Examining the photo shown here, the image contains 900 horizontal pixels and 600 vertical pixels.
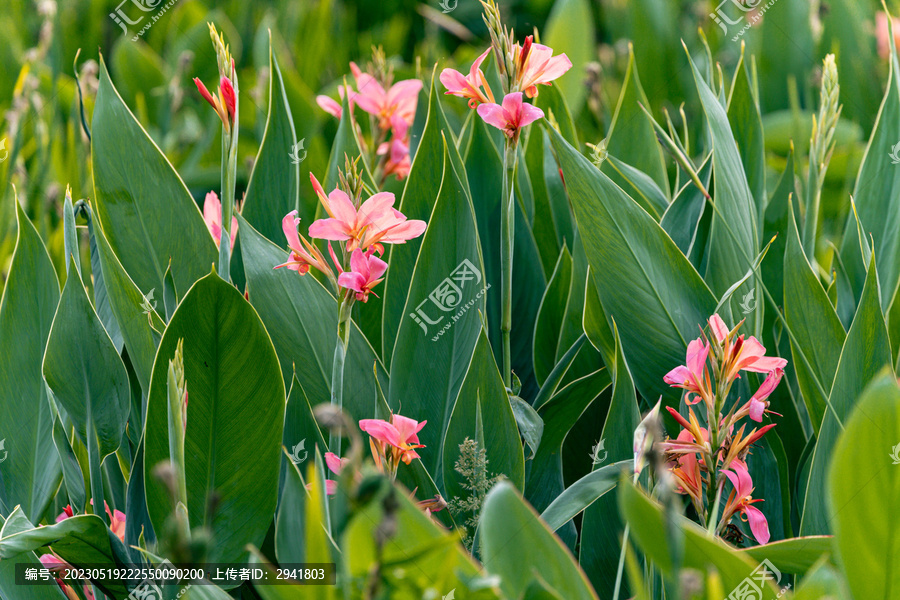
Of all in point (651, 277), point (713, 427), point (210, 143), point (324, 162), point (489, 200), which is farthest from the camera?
point (210, 143)

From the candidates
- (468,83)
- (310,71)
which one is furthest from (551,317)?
(310,71)

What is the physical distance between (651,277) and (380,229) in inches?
10.9

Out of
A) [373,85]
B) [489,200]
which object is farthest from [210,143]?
[489,200]

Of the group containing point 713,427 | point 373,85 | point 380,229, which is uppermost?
point 373,85

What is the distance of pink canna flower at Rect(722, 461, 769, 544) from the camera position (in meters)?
0.55

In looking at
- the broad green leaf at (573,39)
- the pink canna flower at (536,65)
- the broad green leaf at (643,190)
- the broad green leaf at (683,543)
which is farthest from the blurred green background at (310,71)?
the broad green leaf at (683,543)

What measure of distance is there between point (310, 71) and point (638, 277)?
71.1 inches

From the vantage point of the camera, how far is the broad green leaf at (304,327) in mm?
705

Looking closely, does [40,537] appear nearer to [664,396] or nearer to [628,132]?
[664,396]

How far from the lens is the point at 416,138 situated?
1.16 meters

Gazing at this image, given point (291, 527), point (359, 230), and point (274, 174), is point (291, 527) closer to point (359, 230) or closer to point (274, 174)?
point (359, 230)

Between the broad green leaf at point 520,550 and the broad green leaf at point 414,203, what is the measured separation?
1.17 ft

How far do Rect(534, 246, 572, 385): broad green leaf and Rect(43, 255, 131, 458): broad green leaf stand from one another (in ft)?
1.42

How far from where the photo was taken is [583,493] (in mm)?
560
